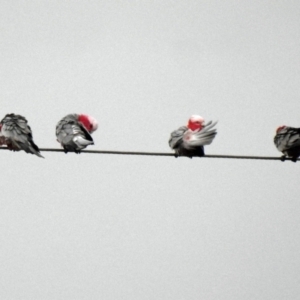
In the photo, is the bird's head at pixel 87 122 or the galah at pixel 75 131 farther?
the bird's head at pixel 87 122

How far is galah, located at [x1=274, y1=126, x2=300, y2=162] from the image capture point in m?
16.6

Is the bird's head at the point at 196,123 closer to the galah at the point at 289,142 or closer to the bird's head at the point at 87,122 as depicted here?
the galah at the point at 289,142

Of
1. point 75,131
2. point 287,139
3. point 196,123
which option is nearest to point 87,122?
point 75,131

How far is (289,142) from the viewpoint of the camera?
54.5 ft

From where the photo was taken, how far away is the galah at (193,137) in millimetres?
16328

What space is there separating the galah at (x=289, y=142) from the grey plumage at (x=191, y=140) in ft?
4.99

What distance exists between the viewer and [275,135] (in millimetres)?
17219

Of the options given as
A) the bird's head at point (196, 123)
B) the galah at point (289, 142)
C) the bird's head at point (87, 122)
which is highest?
the bird's head at point (87, 122)

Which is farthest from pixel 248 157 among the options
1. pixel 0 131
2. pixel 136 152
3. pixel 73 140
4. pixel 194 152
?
pixel 0 131

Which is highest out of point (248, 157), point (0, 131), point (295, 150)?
point (0, 131)

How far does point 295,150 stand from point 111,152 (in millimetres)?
4918

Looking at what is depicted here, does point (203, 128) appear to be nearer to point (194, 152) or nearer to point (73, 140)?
point (194, 152)

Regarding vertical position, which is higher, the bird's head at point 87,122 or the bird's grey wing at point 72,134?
the bird's head at point 87,122

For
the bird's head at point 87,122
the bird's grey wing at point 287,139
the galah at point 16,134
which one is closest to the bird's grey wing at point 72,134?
the bird's head at point 87,122
